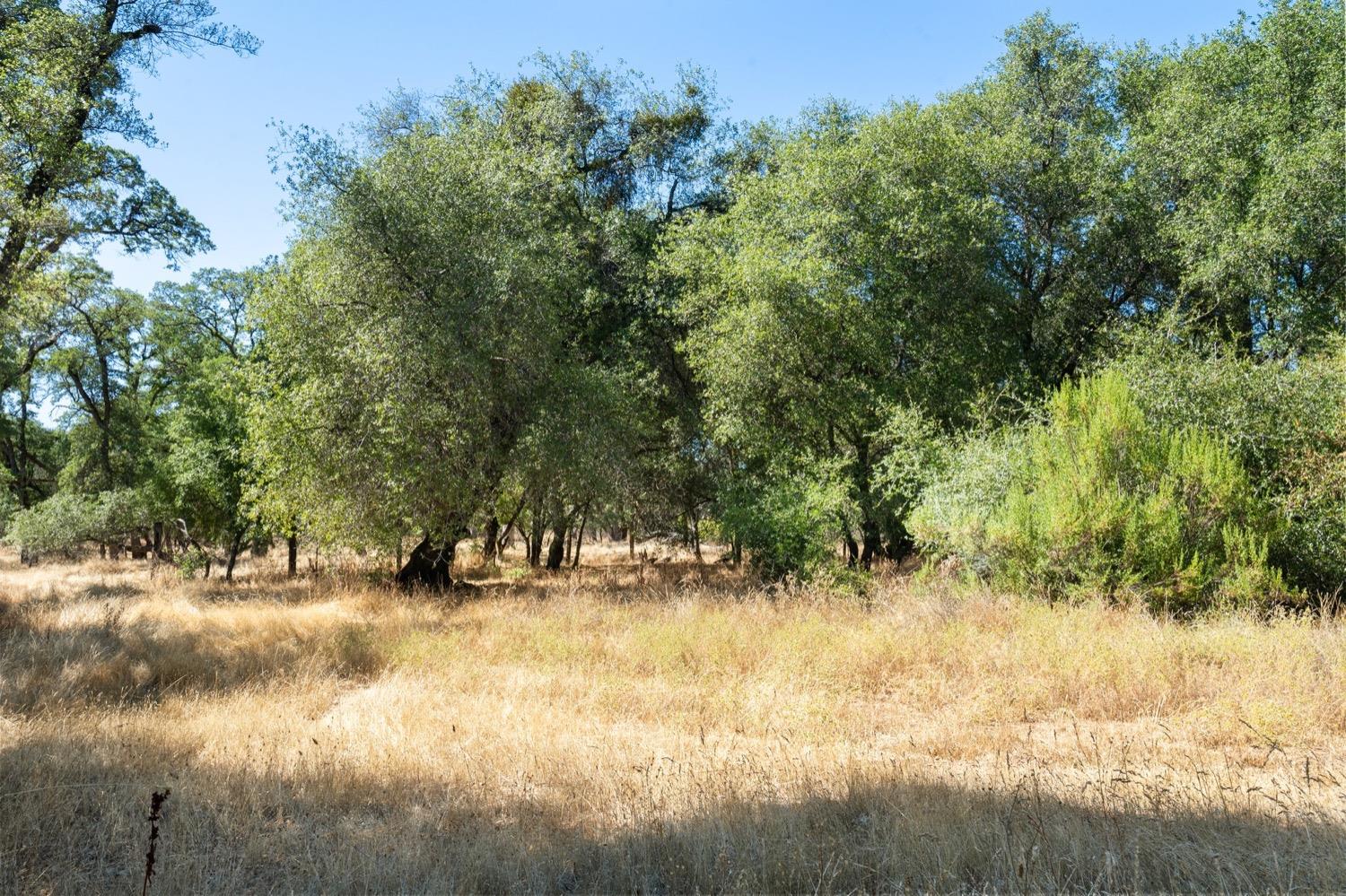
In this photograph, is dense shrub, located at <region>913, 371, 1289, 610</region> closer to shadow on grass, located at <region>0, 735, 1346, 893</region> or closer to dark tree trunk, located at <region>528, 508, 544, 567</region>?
shadow on grass, located at <region>0, 735, 1346, 893</region>

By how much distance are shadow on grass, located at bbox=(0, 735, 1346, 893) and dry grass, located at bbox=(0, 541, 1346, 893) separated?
2cm

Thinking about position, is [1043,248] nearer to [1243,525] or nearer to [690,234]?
[690,234]

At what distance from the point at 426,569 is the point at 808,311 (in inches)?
427

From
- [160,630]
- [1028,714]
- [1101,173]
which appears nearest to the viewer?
[1028,714]

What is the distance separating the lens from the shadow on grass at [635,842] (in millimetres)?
3279

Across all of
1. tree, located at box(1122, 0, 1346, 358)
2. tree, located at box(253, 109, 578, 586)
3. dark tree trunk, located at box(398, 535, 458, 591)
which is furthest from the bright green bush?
dark tree trunk, located at box(398, 535, 458, 591)

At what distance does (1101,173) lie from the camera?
57.0ft

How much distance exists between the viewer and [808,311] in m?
16.2

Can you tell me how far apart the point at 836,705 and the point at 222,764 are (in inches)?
193

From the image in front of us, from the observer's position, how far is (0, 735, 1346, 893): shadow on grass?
3279mm

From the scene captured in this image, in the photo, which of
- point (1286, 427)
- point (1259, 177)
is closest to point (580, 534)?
point (1286, 427)

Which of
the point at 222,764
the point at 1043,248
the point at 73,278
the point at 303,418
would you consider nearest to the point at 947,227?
the point at 1043,248

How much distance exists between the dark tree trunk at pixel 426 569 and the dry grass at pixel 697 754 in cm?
631

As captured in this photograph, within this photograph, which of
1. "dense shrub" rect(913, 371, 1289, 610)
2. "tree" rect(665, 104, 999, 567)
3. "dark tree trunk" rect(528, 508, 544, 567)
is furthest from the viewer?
"dark tree trunk" rect(528, 508, 544, 567)
